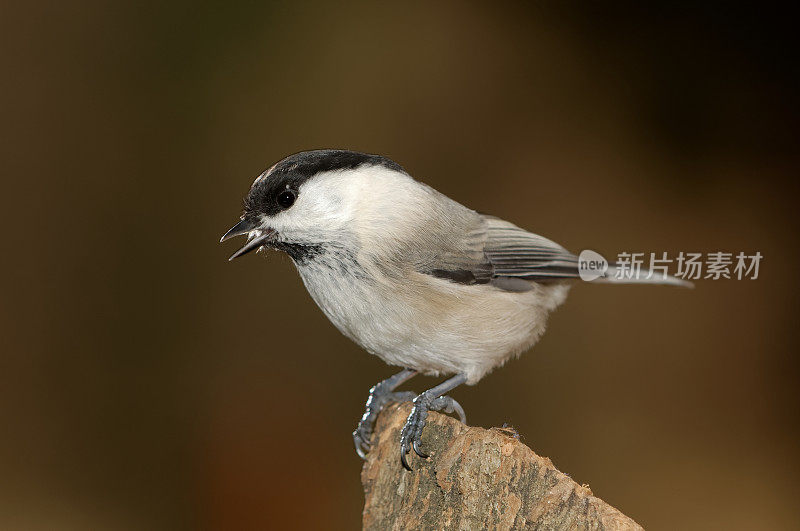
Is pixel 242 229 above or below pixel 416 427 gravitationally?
above

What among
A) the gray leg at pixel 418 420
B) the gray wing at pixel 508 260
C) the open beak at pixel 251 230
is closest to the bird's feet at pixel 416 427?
the gray leg at pixel 418 420

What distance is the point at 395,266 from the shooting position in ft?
4.95

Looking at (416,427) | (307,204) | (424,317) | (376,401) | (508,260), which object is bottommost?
(416,427)

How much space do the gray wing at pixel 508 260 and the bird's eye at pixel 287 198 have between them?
1.29 feet

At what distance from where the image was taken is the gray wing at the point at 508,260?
167 cm

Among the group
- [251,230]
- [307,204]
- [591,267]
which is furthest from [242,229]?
[591,267]

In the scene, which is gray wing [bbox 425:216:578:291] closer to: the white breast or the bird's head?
the white breast

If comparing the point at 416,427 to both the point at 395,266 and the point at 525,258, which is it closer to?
the point at 395,266

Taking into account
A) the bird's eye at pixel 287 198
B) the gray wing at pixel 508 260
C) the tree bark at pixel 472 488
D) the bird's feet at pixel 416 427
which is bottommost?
the tree bark at pixel 472 488

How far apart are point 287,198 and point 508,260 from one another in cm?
56

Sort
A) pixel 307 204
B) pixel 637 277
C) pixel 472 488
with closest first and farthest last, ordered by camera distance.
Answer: pixel 472 488 → pixel 307 204 → pixel 637 277

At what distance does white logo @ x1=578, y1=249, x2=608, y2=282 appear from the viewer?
1.70 meters

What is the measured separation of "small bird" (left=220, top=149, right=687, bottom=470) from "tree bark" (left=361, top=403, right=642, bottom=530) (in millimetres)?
62

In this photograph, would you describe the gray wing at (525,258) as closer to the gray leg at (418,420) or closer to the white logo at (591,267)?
the white logo at (591,267)
